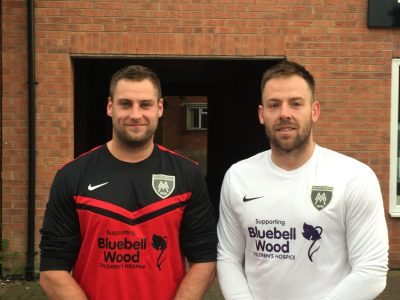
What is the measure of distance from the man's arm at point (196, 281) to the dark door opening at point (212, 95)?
4.13 meters

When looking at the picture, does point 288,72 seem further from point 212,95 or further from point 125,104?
point 212,95

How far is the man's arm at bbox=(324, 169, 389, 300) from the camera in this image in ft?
7.23

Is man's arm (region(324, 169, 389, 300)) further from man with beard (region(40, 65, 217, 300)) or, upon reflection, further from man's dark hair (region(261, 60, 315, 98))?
man with beard (region(40, 65, 217, 300))

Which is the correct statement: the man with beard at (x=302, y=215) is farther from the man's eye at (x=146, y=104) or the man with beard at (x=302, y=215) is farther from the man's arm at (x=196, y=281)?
the man's eye at (x=146, y=104)

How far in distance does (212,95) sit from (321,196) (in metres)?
10.7

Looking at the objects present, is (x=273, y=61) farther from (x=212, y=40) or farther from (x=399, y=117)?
(x=399, y=117)

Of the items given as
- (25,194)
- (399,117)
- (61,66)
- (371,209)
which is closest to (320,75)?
(399,117)

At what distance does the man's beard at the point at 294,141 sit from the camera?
233 centimetres

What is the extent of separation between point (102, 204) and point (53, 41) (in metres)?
3.87

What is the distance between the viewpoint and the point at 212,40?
593 centimetres

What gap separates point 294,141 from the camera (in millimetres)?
2326

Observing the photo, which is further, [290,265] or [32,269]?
[32,269]

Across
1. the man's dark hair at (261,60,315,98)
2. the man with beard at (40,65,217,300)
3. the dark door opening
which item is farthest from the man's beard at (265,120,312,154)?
the dark door opening

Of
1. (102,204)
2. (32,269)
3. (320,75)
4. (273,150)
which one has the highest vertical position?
(320,75)
